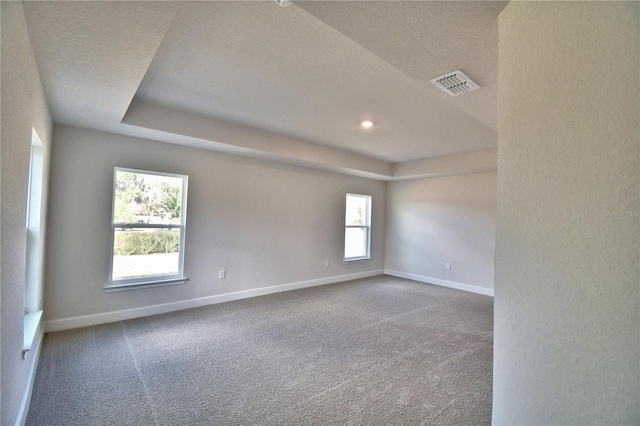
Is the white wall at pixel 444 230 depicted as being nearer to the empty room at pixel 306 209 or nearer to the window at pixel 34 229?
the empty room at pixel 306 209

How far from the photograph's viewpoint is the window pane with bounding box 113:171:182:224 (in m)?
3.56

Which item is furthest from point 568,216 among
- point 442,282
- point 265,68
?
point 442,282

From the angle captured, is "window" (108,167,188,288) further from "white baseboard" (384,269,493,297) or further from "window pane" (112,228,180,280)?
"white baseboard" (384,269,493,297)

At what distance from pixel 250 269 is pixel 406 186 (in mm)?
3776

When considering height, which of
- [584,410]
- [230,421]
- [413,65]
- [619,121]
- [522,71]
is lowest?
[230,421]

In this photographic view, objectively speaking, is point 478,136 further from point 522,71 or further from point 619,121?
point 619,121

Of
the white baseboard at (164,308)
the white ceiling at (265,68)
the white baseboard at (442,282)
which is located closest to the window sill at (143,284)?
the white baseboard at (164,308)

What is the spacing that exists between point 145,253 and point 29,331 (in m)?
1.62

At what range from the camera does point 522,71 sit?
1163 mm

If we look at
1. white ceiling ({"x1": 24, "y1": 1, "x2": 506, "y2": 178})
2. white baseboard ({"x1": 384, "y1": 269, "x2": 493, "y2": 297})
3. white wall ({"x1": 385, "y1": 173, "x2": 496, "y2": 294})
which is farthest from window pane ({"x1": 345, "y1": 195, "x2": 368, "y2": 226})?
white ceiling ({"x1": 24, "y1": 1, "x2": 506, "y2": 178})

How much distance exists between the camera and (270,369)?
251 centimetres

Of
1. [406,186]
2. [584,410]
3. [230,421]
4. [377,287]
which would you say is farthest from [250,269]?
[584,410]

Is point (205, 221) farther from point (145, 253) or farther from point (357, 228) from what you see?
point (357, 228)

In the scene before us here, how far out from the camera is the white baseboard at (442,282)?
5.25m
